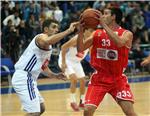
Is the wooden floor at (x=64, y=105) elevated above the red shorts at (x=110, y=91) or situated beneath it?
situated beneath

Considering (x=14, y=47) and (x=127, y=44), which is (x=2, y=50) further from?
(x=127, y=44)

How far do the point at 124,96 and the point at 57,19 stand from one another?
1370 centimetres

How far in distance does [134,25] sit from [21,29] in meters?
6.08

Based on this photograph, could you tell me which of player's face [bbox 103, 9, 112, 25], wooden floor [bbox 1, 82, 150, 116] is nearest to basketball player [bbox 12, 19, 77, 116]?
player's face [bbox 103, 9, 112, 25]

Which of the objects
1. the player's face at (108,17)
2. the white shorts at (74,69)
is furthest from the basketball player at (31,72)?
the white shorts at (74,69)

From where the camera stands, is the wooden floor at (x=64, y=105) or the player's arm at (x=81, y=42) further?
the wooden floor at (x=64, y=105)

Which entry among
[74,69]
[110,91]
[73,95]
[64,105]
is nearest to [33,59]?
[110,91]

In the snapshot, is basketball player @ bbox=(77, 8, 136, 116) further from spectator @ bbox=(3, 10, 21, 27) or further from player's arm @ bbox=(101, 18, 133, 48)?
spectator @ bbox=(3, 10, 21, 27)

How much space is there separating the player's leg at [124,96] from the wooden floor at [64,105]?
10.9 feet

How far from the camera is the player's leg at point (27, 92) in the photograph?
25.3ft

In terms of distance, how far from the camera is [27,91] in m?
Result: 7.80

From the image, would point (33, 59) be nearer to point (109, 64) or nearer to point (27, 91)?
point (27, 91)

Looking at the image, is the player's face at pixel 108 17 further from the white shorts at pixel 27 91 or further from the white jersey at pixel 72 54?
the white jersey at pixel 72 54

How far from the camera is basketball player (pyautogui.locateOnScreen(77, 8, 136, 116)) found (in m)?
7.63
